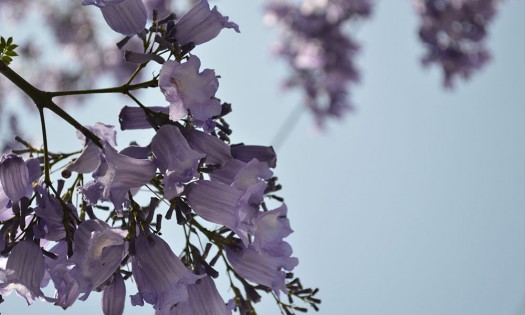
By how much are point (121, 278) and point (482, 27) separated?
7.12 m

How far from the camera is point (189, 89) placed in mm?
1456

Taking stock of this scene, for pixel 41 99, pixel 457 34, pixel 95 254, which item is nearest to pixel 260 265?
pixel 95 254

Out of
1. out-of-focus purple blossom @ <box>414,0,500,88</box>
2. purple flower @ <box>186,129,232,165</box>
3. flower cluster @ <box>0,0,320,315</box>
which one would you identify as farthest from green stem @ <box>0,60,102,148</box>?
out-of-focus purple blossom @ <box>414,0,500,88</box>

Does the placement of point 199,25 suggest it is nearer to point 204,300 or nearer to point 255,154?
point 255,154

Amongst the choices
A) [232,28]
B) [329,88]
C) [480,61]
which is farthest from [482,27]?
[232,28]

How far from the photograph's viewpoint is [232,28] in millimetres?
1608

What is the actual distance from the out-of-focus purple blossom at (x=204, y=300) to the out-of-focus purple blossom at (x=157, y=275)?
0.06 metres

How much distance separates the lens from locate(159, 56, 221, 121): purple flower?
144cm

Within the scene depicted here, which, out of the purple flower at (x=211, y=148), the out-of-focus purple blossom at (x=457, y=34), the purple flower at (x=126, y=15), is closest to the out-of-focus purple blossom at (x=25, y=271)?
the purple flower at (x=211, y=148)

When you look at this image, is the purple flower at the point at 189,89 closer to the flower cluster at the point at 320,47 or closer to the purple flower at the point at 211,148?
the purple flower at the point at 211,148

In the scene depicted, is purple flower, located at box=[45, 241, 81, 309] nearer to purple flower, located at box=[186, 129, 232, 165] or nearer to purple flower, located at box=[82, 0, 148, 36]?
purple flower, located at box=[186, 129, 232, 165]

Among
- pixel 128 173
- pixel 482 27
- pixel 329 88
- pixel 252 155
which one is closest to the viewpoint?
pixel 128 173

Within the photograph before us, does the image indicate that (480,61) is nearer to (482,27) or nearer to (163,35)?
(482,27)

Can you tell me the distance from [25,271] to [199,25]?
0.66m
